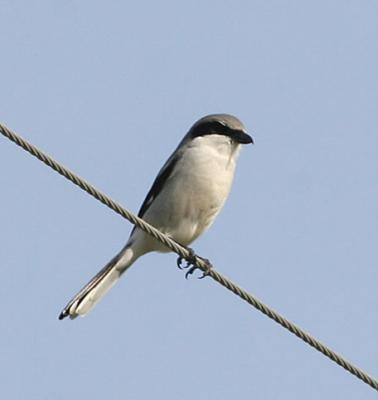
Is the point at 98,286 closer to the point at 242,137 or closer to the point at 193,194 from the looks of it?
the point at 193,194

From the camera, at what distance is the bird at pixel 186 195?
7.40 m

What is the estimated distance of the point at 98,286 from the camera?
7.43 m

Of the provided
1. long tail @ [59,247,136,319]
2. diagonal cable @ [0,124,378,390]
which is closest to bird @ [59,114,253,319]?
long tail @ [59,247,136,319]

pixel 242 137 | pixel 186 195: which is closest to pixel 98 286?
pixel 186 195

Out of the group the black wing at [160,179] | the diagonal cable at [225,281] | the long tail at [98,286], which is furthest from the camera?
the black wing at [160,179]

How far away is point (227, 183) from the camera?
295 inches

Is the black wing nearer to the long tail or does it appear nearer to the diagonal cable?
the long tail

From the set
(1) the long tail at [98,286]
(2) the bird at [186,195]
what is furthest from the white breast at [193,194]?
(1) the long tail at [98,286]

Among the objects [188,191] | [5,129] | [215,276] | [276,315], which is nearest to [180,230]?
[188,191]

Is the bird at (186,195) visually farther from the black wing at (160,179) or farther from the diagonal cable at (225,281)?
the diagonal cable at (225,281)

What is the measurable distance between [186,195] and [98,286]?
803 millimetres

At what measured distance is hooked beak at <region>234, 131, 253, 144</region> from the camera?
7629mm

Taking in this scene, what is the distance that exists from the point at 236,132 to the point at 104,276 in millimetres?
1286

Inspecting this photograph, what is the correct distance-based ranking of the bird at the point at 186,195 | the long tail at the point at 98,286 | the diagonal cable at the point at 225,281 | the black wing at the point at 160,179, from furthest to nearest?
the black wing at the point at 160,179 < the bird at the point at 186,195 < the long tail at the point at 98,286 < the diagonal cable at the point at 225,281
